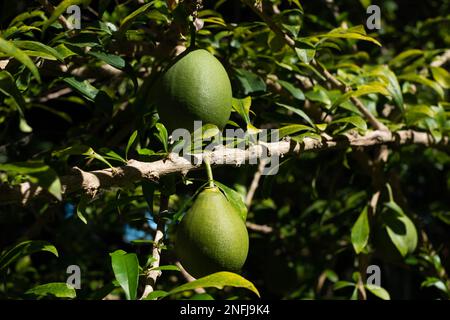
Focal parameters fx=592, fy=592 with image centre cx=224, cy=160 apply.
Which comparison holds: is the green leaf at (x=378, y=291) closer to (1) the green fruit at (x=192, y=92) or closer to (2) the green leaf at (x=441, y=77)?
(2) the green leaf at (x=441, y=77)

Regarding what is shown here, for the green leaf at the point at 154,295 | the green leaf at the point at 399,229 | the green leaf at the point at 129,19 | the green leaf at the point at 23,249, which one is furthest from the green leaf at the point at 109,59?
the green leaf at the point at 399,229

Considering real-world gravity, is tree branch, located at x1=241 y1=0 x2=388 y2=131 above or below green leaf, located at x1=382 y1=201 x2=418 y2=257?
above

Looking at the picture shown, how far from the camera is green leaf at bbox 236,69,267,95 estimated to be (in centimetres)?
159

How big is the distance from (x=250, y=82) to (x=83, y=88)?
509mm

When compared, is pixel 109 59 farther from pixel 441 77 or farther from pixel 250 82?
pixel 441 77

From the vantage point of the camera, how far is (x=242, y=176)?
2.01 metres

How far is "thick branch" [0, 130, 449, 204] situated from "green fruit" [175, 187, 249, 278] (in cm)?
9

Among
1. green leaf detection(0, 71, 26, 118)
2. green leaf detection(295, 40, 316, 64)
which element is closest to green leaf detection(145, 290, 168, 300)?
green leaf detection(0, 71, 26, 118)

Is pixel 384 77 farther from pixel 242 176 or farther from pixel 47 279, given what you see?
pixel 47 279

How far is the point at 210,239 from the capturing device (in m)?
1.01

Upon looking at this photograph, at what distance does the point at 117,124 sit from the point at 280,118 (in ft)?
1.79

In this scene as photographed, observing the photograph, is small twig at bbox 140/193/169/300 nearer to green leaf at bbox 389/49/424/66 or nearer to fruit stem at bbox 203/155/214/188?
fruit stem at bbox 203/155/214/188

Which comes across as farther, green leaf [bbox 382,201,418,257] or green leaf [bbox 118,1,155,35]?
green leaf [bbox 382,201,418,257]

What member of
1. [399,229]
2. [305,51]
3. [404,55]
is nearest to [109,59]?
[305,51]
